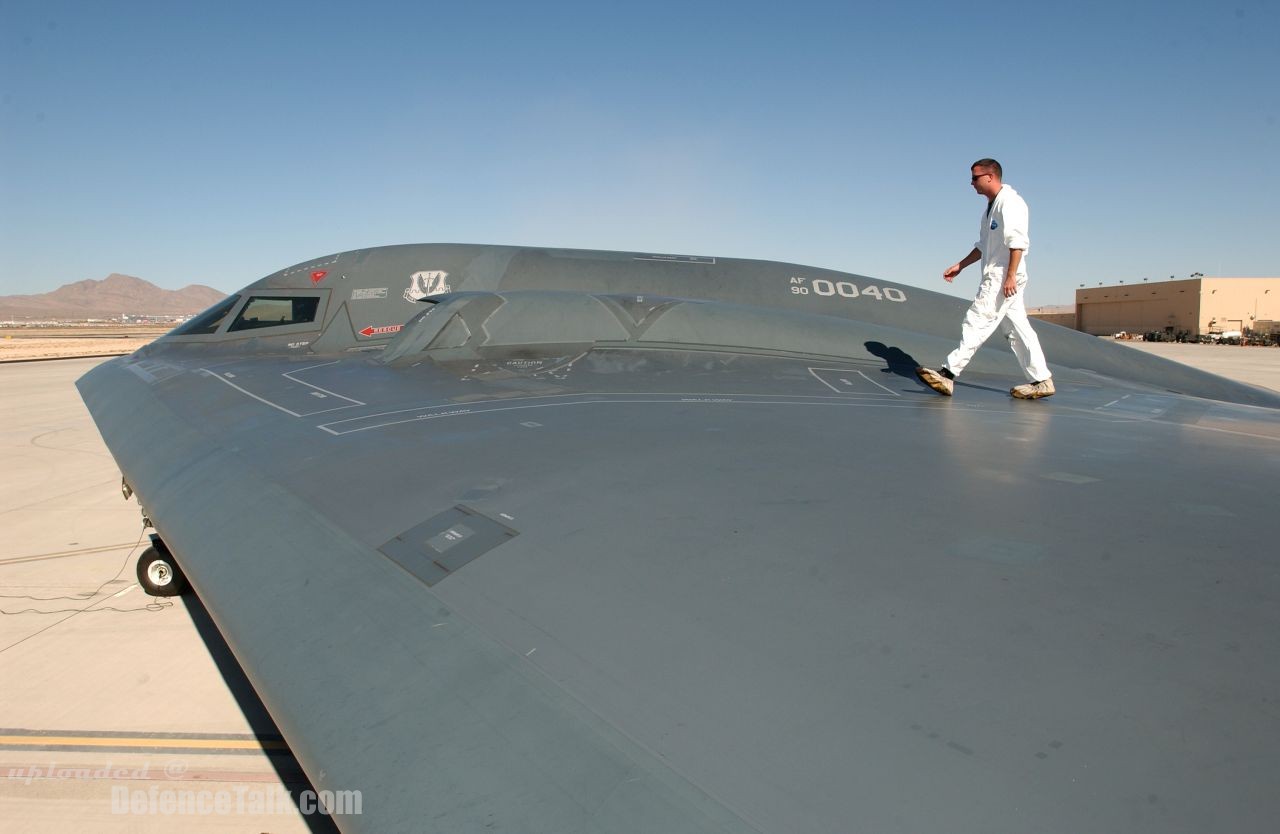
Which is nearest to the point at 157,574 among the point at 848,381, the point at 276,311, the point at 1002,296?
the point at 276,311

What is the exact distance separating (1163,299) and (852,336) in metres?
73.4

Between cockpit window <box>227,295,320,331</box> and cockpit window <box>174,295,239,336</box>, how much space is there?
292 millimetres

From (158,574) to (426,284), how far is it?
5015mm

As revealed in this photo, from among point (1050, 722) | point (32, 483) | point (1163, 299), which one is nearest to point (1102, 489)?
point (1050, 722)

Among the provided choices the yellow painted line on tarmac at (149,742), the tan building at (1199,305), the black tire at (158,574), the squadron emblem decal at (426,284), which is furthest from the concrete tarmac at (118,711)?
the tan building at (1199,305)

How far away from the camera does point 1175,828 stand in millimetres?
1176

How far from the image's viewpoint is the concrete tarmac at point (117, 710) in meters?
3.78

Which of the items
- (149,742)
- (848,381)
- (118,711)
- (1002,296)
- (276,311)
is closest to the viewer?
(149,742)

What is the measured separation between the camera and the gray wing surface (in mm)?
1368

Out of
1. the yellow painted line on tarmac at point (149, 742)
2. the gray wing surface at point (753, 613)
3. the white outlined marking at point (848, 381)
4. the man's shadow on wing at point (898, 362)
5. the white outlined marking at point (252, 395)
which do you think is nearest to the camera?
the gray wing surface at point (753, 613)

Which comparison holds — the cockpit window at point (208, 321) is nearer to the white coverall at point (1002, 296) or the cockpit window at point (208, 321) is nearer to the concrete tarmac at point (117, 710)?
the concrete tarmac at point (117, 710)

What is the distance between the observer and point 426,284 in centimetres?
1017

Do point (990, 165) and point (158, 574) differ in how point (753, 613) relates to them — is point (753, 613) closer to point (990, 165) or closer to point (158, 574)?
point (990, 165)

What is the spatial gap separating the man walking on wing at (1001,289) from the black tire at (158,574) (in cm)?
663
